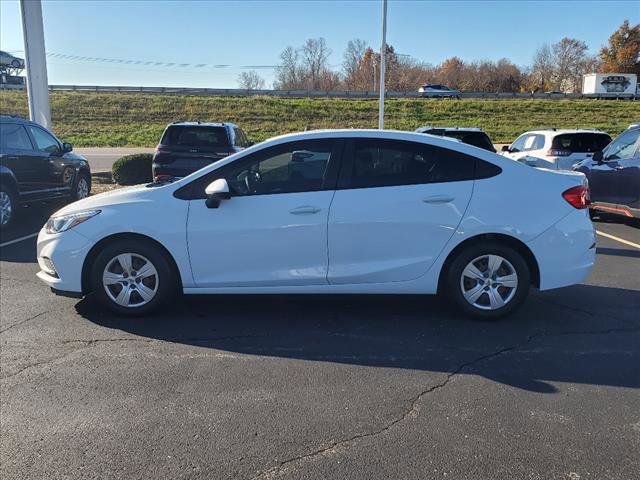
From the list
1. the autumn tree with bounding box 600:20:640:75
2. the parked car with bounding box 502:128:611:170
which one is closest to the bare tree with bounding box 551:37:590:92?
the autumn tree with bounding box 600:20:640:75

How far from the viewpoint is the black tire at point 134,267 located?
505 cm

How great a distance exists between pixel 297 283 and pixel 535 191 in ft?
7.09

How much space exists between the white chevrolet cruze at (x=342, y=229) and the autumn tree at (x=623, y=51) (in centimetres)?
9680

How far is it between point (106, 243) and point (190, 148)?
6281 mm

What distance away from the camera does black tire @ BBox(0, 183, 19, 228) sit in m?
9.33

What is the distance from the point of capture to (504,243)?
5.05 meters

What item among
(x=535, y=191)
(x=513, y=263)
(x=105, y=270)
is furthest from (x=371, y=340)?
(x=105, y=270)

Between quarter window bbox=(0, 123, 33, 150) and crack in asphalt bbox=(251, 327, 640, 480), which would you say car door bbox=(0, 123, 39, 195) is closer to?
quarter window bbox=(0, 123, 33, 150)

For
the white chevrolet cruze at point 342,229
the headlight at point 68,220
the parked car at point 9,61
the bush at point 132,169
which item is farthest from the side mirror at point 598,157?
the parked car at point 9,61

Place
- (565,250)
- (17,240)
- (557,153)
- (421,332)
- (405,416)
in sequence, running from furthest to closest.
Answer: (557,153), (17,240), (565,250), (421,332), (405,416)

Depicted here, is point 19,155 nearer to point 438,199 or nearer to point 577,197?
point 438,199

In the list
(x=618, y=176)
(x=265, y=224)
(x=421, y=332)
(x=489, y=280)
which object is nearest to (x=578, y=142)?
(x=618, y=176)

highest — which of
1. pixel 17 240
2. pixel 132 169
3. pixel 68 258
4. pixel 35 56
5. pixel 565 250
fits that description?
pixel 35 56

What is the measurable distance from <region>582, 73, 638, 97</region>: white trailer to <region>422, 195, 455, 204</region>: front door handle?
63.7m
